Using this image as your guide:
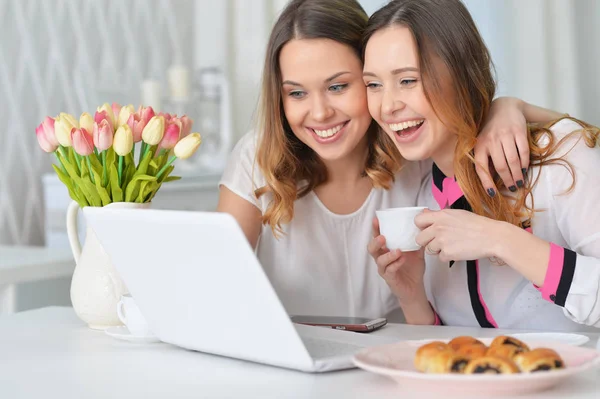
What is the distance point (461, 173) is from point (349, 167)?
0.42 meters

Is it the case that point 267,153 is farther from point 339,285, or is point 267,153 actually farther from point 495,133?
point 495,133

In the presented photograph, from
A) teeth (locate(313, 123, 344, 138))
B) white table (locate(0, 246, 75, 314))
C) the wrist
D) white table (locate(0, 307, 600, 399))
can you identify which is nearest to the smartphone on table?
white table (locate(0, 307, 600, 399))

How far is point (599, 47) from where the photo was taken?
3064 mm

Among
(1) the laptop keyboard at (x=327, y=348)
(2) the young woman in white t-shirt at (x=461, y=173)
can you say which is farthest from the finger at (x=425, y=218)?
(1) the laptop keyboard at (x=327, y=348)

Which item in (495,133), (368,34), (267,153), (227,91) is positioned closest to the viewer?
(495,133)

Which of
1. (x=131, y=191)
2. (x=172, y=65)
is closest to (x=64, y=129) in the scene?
(x=131, y=191)

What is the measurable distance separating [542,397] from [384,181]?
3.10 ft

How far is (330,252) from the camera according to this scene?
5.77ft

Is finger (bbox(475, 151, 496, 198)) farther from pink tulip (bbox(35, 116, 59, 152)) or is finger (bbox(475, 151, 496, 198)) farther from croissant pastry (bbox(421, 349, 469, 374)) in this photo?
pink tulip (bbox(35, 116, 59, 152))

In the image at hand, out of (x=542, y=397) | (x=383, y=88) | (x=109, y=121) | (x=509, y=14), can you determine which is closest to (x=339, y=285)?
(x=383, y=88)

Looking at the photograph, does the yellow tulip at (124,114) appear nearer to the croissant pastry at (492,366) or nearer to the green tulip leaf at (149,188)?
the green tulip leaf at (149,188)

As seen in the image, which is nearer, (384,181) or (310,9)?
(310,9)

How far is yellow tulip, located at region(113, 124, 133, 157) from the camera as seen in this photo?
1184 millimetres

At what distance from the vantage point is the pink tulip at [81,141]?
1.18 metres
